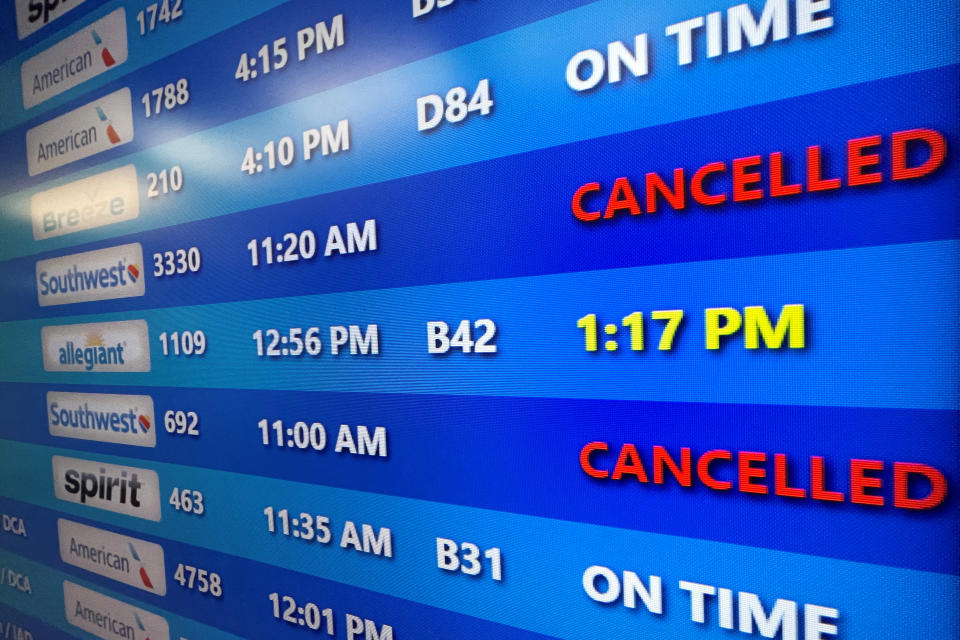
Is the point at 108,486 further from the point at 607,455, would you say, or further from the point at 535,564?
the point at 607,455

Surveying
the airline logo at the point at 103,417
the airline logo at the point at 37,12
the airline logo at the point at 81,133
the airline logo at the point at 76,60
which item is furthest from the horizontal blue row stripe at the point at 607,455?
the airline logo at the point at 37,12

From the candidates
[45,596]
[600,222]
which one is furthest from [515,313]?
[45,596]

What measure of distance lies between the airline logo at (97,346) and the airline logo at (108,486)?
0.20 metres

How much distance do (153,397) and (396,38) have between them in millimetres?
786

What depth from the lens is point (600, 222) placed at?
2.38 ft

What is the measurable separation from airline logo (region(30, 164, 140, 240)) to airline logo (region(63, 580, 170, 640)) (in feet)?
2.48

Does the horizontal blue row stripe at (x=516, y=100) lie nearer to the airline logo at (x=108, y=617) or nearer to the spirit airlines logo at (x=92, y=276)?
the spirit airlines logo at (x=92, y=276)

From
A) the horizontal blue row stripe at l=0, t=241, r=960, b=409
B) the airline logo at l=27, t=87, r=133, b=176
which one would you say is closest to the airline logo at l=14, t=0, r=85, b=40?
the airline logo at l=27, t=87, r=133, b=176

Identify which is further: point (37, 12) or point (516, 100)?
point (37, 12)

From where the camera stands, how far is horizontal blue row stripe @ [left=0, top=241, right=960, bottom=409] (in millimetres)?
573

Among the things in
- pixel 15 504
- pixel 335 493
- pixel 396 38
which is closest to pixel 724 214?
pixel 396 38

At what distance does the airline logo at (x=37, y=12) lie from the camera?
129 centimetres

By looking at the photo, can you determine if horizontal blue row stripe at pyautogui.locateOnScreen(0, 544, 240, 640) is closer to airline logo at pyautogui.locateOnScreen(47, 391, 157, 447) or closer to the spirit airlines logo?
airline logo at pyautogui.locateOnScreen(47, 391, 157, 447)

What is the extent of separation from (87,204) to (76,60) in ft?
0.92
